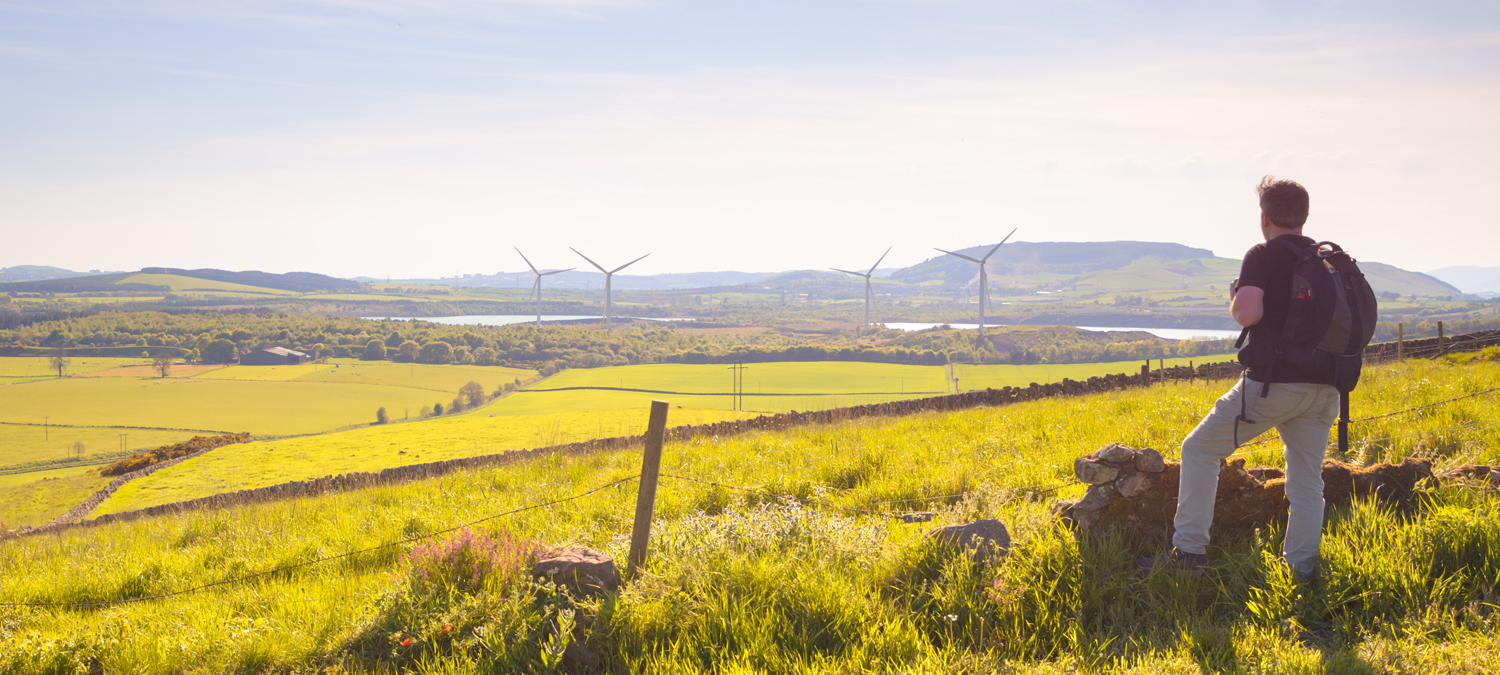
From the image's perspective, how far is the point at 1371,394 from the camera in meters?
10.9

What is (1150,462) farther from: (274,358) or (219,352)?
(219,352)

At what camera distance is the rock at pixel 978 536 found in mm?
5109

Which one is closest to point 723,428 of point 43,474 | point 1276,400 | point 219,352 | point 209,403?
point 1276,400

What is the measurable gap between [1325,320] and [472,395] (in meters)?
100

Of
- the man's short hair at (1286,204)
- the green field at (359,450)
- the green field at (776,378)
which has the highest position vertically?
the man's short hair at (1286,204)

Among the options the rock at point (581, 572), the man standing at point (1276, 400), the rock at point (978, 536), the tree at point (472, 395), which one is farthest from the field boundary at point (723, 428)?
the tree at point (472, 395)

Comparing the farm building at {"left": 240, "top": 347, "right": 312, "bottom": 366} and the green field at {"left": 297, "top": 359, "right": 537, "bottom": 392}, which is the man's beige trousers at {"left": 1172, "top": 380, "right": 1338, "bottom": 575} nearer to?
the green field at {"left": 297, "top": 359, "right": 537, "bottom": 392}

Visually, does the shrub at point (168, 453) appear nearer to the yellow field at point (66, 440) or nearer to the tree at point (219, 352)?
the yellow field at point (66, 440)

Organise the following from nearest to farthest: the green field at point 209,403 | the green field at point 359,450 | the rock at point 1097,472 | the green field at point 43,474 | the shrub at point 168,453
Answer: the rock at point 1097,472
the green field at point 359,450
the shrub at point 168,453
the green field at point 43,474
the green field at point 209,403

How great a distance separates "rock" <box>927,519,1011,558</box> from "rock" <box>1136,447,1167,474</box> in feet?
3.43

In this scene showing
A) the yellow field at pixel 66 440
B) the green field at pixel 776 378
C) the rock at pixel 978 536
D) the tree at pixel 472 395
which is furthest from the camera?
the tree at pixel 472 395

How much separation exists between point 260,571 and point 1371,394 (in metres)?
14.5

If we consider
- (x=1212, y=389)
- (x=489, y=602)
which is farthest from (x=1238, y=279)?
(x=1212, y=389)

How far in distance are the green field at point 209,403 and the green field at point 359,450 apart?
4770 centimetres
